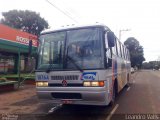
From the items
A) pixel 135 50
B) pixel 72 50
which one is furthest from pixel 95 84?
pixel 135 50

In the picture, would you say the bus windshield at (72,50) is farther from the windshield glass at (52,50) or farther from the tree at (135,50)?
the tree at (135,50)

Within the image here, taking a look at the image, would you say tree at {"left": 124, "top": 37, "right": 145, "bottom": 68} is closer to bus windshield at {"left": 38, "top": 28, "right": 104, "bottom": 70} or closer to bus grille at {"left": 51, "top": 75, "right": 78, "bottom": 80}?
bus windshield at {"left": 38, "top": 28, "right": 104, "bottom": 70}

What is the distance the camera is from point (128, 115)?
8047 mm

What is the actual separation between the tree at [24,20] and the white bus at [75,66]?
4587 centimetres

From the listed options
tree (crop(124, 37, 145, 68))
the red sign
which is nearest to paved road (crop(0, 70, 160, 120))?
the red sign

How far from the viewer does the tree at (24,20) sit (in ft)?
170

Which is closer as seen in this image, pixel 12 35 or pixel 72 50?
pixel 72 50

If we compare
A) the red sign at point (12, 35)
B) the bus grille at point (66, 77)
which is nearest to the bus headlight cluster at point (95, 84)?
the bus grille at point (66, 77)

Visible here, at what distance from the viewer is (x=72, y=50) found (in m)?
7.74

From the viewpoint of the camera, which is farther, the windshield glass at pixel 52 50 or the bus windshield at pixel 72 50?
the windshield glass at pixel 52 50

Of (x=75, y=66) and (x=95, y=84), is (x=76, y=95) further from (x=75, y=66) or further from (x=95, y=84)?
(x=75, y=66)

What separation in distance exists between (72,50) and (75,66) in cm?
59

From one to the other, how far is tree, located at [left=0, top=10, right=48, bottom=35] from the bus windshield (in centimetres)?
4579

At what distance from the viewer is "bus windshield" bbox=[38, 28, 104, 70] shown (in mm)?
7441
